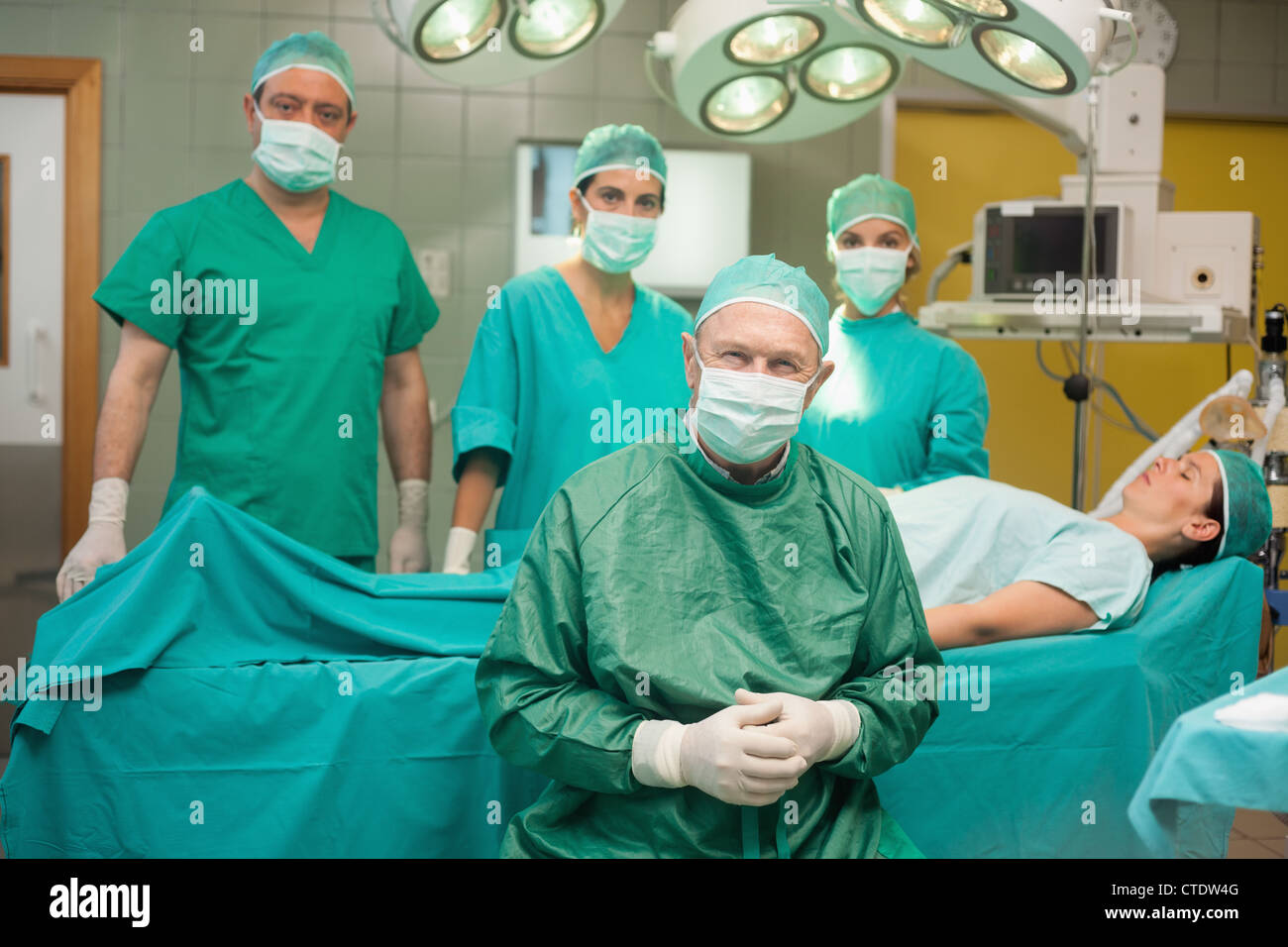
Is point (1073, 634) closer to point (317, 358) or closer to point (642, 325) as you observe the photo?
point (642, 325)

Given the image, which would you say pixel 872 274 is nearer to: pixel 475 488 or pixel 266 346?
pixel 475 488

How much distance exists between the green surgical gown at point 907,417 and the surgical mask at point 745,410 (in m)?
1.08

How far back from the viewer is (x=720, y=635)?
4.74 ft

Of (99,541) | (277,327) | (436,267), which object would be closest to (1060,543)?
(277,327)

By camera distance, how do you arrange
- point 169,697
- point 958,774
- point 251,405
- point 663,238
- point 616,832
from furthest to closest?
1. point 663,238
2. point 251,405
3. point 958,774
4. point 169,697
5. point 616,832

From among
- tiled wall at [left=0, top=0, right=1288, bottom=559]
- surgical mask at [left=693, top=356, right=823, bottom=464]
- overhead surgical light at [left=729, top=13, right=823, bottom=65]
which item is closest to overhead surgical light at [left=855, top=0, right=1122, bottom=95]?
overhead surgical light at [left=729, top=13, right=823, bottom=65]

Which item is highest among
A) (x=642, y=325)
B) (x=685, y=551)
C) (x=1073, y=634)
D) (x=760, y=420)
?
(x=642, y=325)

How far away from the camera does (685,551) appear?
57.8 inches

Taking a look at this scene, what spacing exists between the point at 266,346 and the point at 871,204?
4.39ft

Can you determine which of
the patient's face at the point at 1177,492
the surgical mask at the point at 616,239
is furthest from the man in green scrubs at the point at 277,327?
the patient's face at the point at 1177,492

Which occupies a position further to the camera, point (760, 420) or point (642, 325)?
point (642, 325)

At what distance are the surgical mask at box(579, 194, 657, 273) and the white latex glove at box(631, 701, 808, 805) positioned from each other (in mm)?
1245
